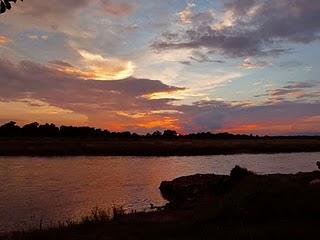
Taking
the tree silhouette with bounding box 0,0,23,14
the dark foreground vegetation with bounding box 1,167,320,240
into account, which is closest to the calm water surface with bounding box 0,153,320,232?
the dark foreground vegetation with bounding box 1,167,320,240

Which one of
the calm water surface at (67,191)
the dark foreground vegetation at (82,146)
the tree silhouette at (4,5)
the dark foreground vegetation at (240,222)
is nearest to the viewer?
the tree silhouette at (4,5)

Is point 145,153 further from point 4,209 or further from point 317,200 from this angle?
point 317,200

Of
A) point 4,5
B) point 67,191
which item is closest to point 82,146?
point 67,191

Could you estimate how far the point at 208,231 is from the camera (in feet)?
56.3

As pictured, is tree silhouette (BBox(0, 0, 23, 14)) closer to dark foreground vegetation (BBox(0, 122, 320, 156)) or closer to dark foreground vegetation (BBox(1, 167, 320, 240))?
dark foreground vegetation (BBox(1, 167, 320, 240))

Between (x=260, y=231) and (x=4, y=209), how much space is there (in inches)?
790

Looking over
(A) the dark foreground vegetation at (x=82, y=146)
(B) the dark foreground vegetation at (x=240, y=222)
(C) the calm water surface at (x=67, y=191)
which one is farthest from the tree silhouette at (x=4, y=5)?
(A) the dark foreground vegetation at (x=82, y=146)

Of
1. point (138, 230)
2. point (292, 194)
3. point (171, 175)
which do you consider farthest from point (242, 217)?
point (171, 175)

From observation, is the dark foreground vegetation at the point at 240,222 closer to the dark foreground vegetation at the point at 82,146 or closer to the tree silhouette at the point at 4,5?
the tree silhouette at the point at 4,5

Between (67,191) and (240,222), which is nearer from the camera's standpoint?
(240,222)

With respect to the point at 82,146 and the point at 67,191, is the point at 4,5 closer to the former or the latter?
the point at 67,191

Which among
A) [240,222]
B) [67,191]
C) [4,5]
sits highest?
[4,5]

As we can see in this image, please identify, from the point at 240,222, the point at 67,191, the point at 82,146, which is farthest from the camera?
the point at 82,146

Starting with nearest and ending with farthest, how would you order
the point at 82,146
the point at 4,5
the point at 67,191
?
1. the point at 4,5
2. the point at 67,191
3. the point at 82,146
